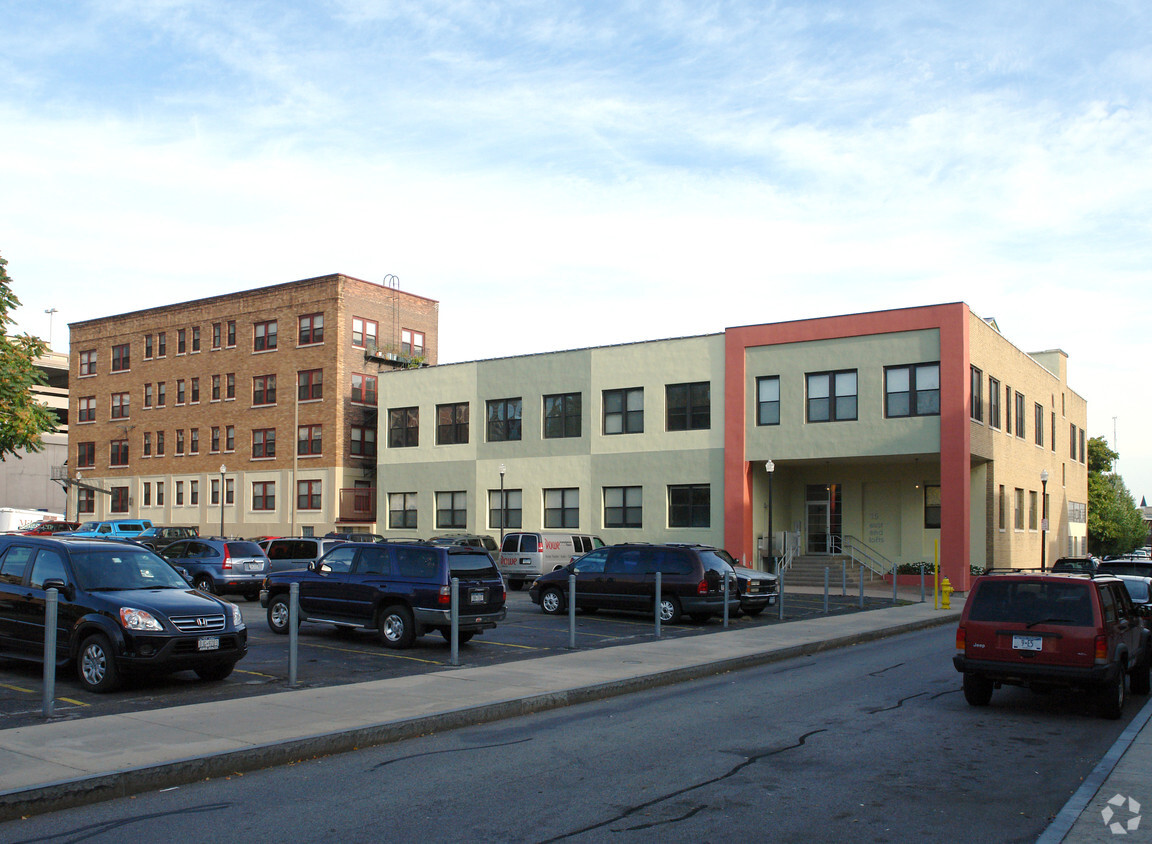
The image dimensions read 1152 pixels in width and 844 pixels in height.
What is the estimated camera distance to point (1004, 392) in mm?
41156

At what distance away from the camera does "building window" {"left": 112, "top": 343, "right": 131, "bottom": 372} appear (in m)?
60.8

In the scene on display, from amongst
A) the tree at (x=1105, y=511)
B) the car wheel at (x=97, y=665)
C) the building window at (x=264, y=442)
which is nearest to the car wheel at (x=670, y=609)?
the car wheel at (x=97, y=665)

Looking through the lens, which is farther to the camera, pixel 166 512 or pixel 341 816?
pixel 166 512

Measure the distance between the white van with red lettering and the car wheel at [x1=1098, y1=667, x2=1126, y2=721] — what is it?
2260cm

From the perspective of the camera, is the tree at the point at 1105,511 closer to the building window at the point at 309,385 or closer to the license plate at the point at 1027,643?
the building window at the point at 309,385

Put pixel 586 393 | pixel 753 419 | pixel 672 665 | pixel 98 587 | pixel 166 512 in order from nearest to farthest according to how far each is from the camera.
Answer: pixel 98 587
pixel 672 665
pixel 753 419
pixel 586 393
pixel 166 512

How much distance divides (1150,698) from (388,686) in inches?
388

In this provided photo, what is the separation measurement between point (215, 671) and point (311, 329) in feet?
134

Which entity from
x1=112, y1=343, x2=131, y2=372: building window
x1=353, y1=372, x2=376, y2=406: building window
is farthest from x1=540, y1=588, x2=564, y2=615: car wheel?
x1=112, y1=343, x2=131, y2=372: building window

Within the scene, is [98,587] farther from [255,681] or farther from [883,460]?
[883,460]

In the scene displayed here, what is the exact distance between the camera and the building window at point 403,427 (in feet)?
160

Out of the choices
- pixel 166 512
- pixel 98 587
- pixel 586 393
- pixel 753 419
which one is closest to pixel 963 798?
pixel 98 587

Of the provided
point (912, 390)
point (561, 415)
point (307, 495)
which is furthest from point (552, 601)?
point (307, 495)

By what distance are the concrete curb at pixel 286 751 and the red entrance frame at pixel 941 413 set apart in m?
22.7
